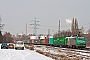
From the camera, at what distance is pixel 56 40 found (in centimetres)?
7488

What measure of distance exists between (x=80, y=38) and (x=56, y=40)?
23.5 meters

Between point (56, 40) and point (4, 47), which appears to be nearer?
point (4, 47)

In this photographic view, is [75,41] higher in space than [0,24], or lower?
lower

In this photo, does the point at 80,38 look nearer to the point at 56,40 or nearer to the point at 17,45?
the point at 17,45

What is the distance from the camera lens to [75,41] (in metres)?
51.6

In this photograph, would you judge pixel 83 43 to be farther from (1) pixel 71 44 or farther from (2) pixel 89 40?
(2) pixel 89 40

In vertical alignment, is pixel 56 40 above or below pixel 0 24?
below

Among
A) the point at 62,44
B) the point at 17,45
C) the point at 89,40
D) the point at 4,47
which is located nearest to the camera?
the point at 17,45

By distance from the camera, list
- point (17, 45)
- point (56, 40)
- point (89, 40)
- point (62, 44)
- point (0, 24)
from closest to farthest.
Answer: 1. point (17, 45)
2. point (62, 44)
3. point (56, 40)
4. point (89, 40)
5. point (0, 24)

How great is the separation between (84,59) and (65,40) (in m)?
40.1

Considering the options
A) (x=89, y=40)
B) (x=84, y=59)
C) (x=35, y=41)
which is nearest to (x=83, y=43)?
(x=84, y=59)

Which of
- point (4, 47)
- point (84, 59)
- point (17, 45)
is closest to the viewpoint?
point (84, 59)

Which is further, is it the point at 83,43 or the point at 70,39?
the point at 70,39

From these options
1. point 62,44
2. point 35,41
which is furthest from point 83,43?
point 35,41
